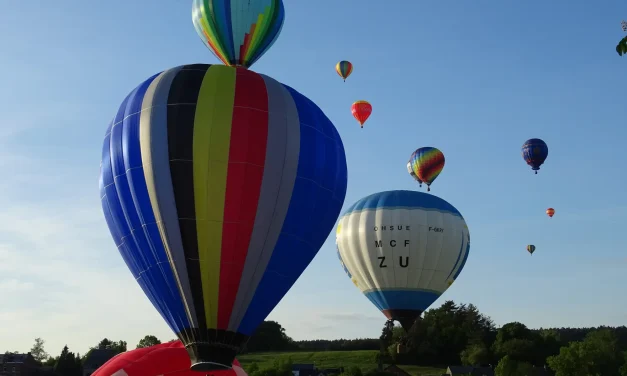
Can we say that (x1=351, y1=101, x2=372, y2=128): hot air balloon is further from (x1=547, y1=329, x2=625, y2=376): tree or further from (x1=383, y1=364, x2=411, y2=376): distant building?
(x1=383, y1=364, x2=411, y2=376): distant building

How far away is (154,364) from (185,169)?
7807mm

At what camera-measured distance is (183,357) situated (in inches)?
946

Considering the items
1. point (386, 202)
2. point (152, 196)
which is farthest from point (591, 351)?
point (152, 196)

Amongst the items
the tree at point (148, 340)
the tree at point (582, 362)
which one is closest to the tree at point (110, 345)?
the tree at point (148, 340)

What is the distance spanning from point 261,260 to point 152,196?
2994 mm

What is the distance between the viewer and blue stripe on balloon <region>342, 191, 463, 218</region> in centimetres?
3616

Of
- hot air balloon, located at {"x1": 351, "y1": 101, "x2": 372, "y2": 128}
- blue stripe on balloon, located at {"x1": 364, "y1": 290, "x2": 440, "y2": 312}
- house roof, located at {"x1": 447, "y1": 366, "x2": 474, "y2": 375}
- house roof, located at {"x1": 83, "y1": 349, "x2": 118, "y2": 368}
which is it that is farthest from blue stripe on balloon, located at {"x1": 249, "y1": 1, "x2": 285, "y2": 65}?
house roof, located at {"x1": 83, "y1": 349, "x2": 118, "y2": 368}

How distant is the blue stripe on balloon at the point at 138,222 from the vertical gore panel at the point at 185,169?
54cm

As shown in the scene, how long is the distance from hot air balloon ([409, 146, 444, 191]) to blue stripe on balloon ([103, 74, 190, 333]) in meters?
23.3

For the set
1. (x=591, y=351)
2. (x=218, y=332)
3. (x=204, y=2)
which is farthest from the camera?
(x=591, y=351)

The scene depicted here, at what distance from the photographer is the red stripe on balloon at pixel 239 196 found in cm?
1862

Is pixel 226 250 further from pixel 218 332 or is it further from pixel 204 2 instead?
pixel 204 2

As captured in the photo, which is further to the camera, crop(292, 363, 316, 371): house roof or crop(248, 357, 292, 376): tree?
crop(292, 363, 316, 371): house roof

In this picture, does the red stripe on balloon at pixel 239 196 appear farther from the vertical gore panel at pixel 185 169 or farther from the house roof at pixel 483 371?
the house roof at pixel 483 371
